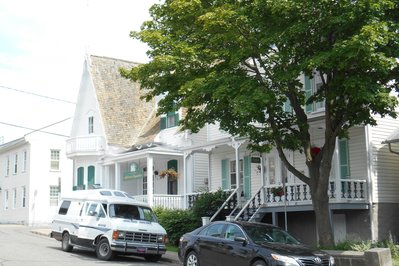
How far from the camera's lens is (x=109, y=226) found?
1819 centimetres

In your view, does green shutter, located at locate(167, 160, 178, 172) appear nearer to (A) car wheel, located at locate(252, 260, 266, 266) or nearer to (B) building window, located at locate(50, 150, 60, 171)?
(B) building window, located at locate(50, 150, 60, 171)

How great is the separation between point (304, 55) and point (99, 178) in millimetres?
21090

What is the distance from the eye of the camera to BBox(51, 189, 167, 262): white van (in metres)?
18.0

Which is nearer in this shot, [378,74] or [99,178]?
[378,74]

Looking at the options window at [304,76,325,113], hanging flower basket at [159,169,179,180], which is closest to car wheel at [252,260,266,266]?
window at [304,76,325,113]

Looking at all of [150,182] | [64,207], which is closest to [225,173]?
[150,182]

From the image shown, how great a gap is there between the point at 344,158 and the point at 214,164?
8.49 meters

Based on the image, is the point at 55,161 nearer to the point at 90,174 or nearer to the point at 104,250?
the point at 90,174

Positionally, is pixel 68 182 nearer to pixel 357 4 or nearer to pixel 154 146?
Result: pixel 154 146

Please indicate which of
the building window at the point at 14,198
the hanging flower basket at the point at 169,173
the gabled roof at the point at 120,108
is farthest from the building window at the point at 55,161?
the hanging flower basket at the point at 169,173

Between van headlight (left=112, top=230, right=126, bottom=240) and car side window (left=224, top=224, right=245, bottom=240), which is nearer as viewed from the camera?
car side window (left=224, top=224, right=245, bottom=240)

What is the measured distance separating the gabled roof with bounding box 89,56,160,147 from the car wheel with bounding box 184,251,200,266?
1681 centimetres

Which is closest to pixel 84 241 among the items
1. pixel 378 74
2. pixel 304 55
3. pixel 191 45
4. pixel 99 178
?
pixel 191 45

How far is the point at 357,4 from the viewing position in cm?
1352
